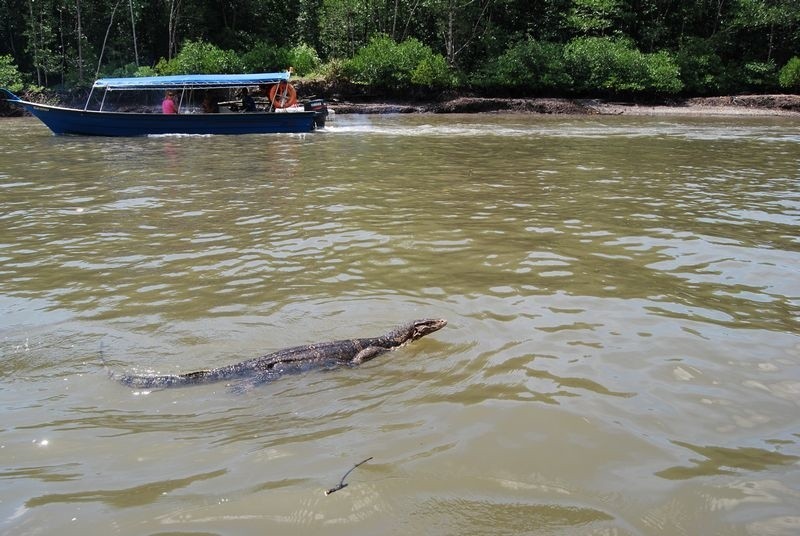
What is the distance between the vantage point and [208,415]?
13.8 ft

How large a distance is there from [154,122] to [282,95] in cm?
450

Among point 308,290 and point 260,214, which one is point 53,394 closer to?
point 308,290

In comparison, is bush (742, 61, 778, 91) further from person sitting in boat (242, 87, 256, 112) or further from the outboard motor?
person sitting in boat (242, 87, 256, 112)

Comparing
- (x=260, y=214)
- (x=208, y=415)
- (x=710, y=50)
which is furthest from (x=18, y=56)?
(x=208, y=415)

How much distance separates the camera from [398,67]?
3228cm

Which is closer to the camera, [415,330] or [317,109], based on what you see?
[415,330]

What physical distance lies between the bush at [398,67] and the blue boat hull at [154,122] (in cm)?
1193

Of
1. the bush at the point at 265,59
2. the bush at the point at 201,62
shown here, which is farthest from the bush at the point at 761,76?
the bush at the point at 201,62

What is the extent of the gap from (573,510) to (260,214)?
7.65 meters

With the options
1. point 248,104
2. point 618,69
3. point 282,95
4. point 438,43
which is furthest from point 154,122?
point 618,69

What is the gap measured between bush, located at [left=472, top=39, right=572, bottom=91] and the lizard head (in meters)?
29.6

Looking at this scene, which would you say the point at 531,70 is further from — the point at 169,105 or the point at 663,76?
the point at 169,105

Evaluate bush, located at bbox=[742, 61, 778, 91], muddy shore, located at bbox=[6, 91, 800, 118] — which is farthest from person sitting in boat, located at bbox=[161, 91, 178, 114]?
bush, located at bbox=[742, 61, 778, 91]

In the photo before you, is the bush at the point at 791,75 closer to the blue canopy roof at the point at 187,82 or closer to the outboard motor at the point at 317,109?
the outboard motor at the point at 317,109
